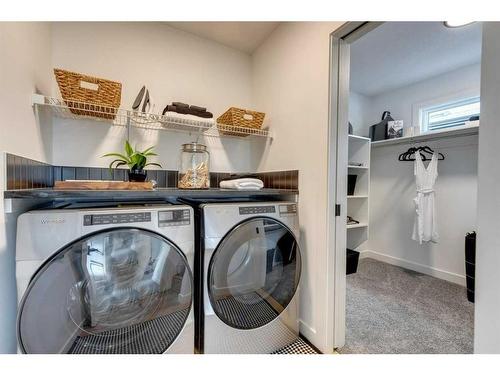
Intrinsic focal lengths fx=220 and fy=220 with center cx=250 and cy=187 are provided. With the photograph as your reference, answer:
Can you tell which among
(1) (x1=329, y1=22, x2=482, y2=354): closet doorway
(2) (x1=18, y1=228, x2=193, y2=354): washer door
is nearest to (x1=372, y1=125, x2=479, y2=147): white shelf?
(1) (x1=329, y1=22, x2=482, y2=354): closet doorway

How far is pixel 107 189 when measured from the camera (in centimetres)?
103

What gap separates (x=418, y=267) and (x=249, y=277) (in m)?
2.47

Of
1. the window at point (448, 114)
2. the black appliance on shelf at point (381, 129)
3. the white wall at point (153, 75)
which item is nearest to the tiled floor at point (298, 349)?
the white wall at point (153, 75)

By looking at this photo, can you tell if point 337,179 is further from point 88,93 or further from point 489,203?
point 88,93

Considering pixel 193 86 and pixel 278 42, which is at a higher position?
pixel 278 42

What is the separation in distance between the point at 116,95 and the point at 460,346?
2669 mm

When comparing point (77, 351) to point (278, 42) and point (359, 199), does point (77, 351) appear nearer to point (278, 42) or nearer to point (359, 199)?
Answer: point (278, 42)

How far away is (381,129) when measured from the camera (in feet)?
9.52

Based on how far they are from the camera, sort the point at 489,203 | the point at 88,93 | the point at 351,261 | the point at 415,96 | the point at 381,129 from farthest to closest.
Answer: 1. the point at 381,129
2. the point at 415,96
3. the point at 351,261
4. the point at 88,93
5. the point at 489,203

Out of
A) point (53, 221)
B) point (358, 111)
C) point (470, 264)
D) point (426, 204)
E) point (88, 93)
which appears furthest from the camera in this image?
point (358, 111)

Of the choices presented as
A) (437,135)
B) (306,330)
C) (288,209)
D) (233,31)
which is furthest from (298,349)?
(437,135)

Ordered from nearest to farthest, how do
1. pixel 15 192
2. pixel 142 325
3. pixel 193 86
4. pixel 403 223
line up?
pixel 15 192
pixel 142 325
pixel 193 86
pixel 403 223

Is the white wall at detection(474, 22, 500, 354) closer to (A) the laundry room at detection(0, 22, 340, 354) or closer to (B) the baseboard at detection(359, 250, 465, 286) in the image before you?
(A) the laundry room at detection(0, 22, 340, 354)
